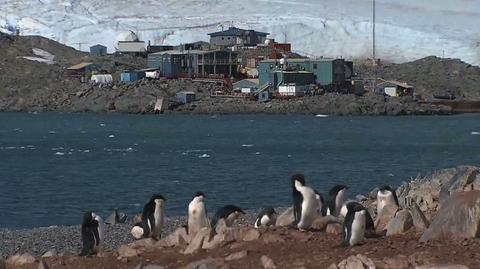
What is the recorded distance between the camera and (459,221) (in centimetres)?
691

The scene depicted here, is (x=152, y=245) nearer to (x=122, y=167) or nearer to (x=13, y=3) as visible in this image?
(x=122, y=167)

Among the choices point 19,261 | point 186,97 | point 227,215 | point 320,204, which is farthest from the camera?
point 186,97

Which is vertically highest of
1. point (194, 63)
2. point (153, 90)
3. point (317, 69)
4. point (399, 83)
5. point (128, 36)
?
point (128, 36)

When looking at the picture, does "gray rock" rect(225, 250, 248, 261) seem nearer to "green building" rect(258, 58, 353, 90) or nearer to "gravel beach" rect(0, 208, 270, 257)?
"gravel beach" rect(0, 208, 270, 257)

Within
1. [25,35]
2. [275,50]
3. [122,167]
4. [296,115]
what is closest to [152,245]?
[122,167]

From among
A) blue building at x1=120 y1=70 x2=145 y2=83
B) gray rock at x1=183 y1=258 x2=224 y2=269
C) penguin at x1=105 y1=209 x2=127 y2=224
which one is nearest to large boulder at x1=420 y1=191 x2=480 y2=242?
gray rock at x1=183 y1=258 x2=224 y2=269

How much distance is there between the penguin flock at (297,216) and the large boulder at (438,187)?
41 centimetres

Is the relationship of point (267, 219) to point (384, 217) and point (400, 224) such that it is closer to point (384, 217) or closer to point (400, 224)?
point (384, 217)

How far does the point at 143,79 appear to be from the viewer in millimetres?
49156

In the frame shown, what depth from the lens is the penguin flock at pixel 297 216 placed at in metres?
7.05

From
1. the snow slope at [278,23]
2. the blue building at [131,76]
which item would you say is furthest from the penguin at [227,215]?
the snow slope at [278,23]

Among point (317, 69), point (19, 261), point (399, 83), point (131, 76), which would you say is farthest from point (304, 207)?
point (399, 83)

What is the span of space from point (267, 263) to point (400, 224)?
47.2 inches

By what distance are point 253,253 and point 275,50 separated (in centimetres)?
4422
